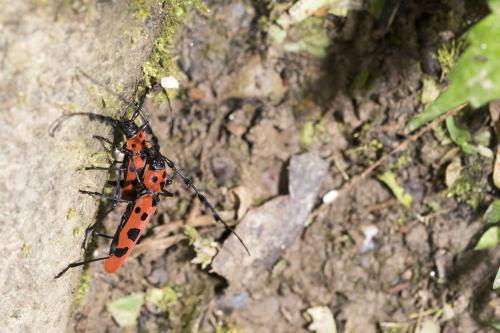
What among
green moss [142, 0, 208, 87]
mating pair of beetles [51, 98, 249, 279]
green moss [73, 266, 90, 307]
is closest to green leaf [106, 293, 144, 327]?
green moss [73, 266, 90, 307]

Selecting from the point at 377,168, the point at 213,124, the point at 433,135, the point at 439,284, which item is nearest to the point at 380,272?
the point at 439,284

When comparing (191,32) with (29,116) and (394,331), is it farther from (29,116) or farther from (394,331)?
(394,331)

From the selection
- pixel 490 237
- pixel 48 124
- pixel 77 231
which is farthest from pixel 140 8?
pixel 490 237

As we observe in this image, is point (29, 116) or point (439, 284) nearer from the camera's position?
point (29, 116)

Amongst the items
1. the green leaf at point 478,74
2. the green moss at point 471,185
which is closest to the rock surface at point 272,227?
the green moss at point 471,185

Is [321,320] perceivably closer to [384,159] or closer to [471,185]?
[384,159]

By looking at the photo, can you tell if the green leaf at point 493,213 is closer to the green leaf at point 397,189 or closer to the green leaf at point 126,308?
the green leaf at point 397,189

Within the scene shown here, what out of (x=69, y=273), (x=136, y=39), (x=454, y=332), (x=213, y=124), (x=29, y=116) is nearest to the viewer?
(x=29, y=116)
